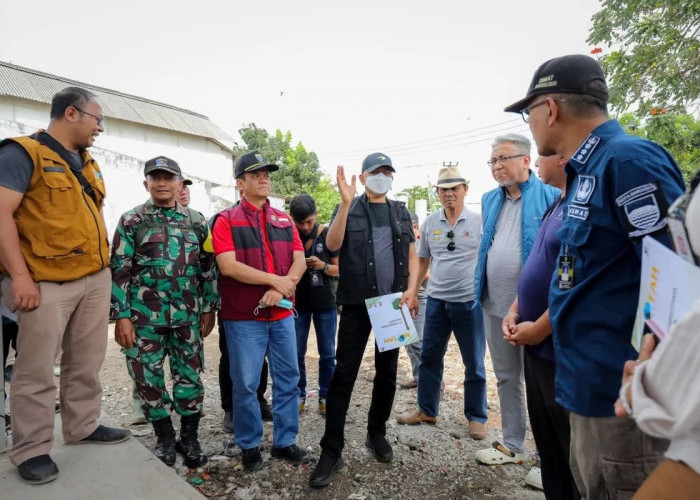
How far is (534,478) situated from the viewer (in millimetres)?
3041

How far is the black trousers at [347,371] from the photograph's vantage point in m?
3.15

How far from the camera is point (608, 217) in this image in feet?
4.83

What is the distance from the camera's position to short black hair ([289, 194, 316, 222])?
15.0 feet

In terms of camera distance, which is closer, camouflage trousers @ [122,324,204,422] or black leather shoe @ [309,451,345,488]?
black leather shoe @ [309,451,345,488]

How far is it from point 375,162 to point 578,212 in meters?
2.01

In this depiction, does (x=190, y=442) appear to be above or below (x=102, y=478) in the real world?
below

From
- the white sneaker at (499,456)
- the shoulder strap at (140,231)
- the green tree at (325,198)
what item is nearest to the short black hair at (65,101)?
the shoulder strap at (140,231)

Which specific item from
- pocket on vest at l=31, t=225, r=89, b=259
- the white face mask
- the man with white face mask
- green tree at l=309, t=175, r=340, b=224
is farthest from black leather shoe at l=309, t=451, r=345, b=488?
green tree at l=309, t=175, r=340, b=224

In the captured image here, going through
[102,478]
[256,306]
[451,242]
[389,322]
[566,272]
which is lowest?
[102,478]

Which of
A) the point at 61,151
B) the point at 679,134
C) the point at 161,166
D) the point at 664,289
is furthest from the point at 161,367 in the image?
the point at 679,134

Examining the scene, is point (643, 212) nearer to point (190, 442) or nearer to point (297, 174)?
point (190, 442)

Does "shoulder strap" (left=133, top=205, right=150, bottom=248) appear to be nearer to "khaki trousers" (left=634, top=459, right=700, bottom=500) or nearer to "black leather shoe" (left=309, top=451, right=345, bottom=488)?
"black leather shoe" (left=309, top=451, right=345, bottom=488)

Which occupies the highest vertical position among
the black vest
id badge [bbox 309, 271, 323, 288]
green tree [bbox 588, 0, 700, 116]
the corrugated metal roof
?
the corrugated metal roof

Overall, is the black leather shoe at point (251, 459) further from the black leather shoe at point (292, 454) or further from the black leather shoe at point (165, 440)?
the black leather shoe at point (165, 440)
